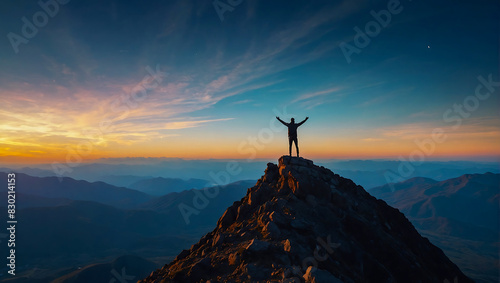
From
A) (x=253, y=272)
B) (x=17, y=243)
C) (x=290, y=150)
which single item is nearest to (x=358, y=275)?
(x=253, y=272)

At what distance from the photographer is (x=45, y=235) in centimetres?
19388

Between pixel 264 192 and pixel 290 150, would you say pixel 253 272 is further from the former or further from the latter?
pixel 290 150

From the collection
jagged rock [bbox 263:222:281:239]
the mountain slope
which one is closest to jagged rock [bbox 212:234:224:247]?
the mountain slope

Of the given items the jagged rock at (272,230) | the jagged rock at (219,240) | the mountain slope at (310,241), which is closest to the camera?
the mountain slope at (310,241)

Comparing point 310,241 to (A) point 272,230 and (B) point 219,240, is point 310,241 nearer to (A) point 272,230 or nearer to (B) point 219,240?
(A) point 272,230

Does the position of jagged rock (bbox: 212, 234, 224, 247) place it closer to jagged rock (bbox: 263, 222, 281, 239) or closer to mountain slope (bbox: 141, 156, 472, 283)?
mountain slope (bbox: 141, 156, 472, 283)

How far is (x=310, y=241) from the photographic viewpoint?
17531 mm

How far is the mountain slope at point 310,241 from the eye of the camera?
1552cm

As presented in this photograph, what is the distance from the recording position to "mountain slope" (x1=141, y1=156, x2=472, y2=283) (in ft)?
50.9

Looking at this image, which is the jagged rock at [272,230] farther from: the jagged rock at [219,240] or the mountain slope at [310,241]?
the jagged rock at [219,240]

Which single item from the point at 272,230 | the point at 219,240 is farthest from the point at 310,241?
the point at 219,240

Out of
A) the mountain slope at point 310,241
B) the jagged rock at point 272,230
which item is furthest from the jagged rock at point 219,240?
the jagged rock at point 272,230

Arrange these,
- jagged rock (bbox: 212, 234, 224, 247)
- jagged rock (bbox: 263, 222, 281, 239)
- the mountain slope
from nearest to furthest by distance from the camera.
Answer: the mountain slope, jagged rock (bbox: 263, 222, 281, 239), jagged rock (bbox: 212, 234, 224, 247)

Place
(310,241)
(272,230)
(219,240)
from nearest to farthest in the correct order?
(310,241)
(272,230)
(219,240)
